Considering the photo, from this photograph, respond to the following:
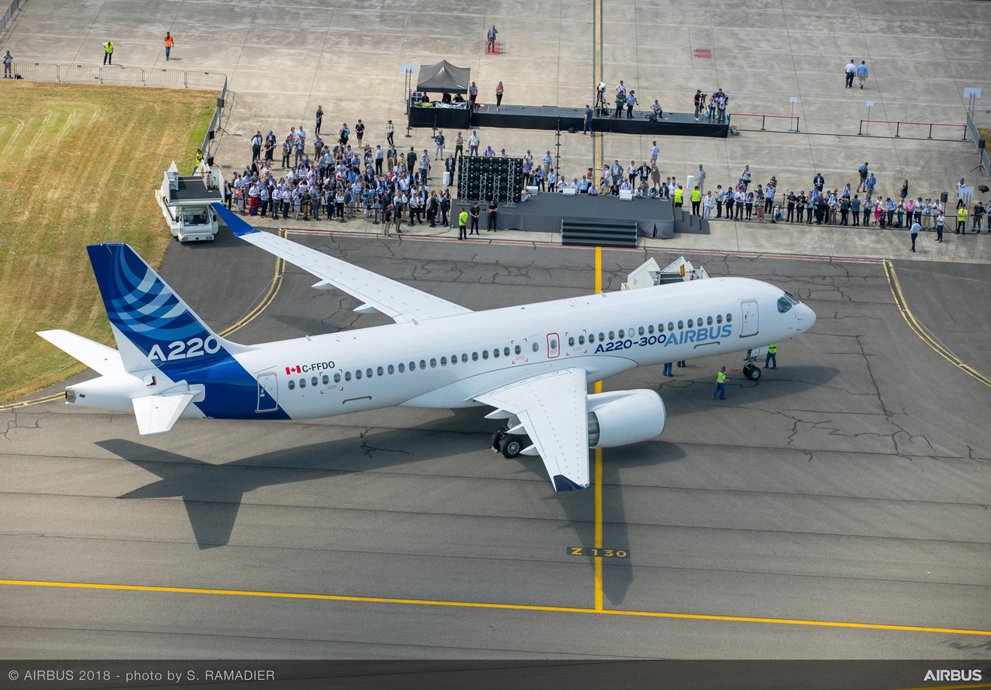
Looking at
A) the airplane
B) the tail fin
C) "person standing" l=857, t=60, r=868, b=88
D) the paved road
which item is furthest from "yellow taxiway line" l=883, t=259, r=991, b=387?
the tail fin

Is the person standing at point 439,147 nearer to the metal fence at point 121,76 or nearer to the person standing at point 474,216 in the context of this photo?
the person standing at point 474,216

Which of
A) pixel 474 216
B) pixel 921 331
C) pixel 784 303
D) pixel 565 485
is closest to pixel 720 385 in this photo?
pixel 784 303

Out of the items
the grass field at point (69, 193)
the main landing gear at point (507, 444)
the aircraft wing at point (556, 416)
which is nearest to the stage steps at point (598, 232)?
the aircraft wing at point (556, 416)

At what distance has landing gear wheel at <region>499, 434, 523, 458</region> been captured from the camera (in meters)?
49.9

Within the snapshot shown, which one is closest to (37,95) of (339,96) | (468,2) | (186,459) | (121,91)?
(121,91)

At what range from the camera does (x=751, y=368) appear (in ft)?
187

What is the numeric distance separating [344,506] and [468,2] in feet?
218

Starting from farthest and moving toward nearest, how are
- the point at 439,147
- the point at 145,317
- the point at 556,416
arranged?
the point at 439,147, the point at 556,416, the point at 145,317

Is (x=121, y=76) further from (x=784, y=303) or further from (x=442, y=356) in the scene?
(x=784, y=303)

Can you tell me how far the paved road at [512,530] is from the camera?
40.3 meters

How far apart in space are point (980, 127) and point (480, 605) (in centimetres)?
6253

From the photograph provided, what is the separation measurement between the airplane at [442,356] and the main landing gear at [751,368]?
3.1 inches

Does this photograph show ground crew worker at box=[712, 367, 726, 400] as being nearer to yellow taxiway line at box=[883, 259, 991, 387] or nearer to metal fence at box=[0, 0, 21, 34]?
yellow taxiway line at box=[883, 259, 991, 387]

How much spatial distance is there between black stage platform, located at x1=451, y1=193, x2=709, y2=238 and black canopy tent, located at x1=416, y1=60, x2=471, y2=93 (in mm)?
12952
